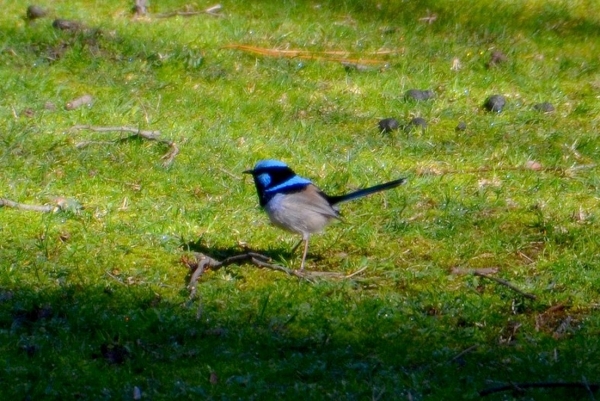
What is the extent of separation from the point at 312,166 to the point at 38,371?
331 cm

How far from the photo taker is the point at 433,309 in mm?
5695

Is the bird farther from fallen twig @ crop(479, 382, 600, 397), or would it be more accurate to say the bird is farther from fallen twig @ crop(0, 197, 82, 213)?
fallen twig @ crop(479, 382, 600, 397)

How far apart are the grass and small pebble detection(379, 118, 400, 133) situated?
0.11 meters

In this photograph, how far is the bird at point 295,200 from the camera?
6.22 metres

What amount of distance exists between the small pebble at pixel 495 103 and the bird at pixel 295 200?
2687 mm

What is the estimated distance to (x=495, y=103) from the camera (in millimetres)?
8812

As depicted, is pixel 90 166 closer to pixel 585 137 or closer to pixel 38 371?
pixel 38 371

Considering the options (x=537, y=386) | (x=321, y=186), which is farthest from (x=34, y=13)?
(x=537, y=386)

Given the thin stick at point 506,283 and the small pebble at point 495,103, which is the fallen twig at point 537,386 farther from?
the small pebble at point 495,103

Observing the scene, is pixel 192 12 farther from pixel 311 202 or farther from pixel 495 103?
pixel 311 202

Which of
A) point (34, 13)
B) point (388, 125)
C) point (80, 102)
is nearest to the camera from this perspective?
point (388, 125)

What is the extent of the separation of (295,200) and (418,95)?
9.73 feet

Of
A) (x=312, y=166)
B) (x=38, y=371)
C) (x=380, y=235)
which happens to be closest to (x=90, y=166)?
(x=312, y=166)

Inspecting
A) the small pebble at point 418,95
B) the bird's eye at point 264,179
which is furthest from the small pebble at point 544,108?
the bird's eye at point 264,179
